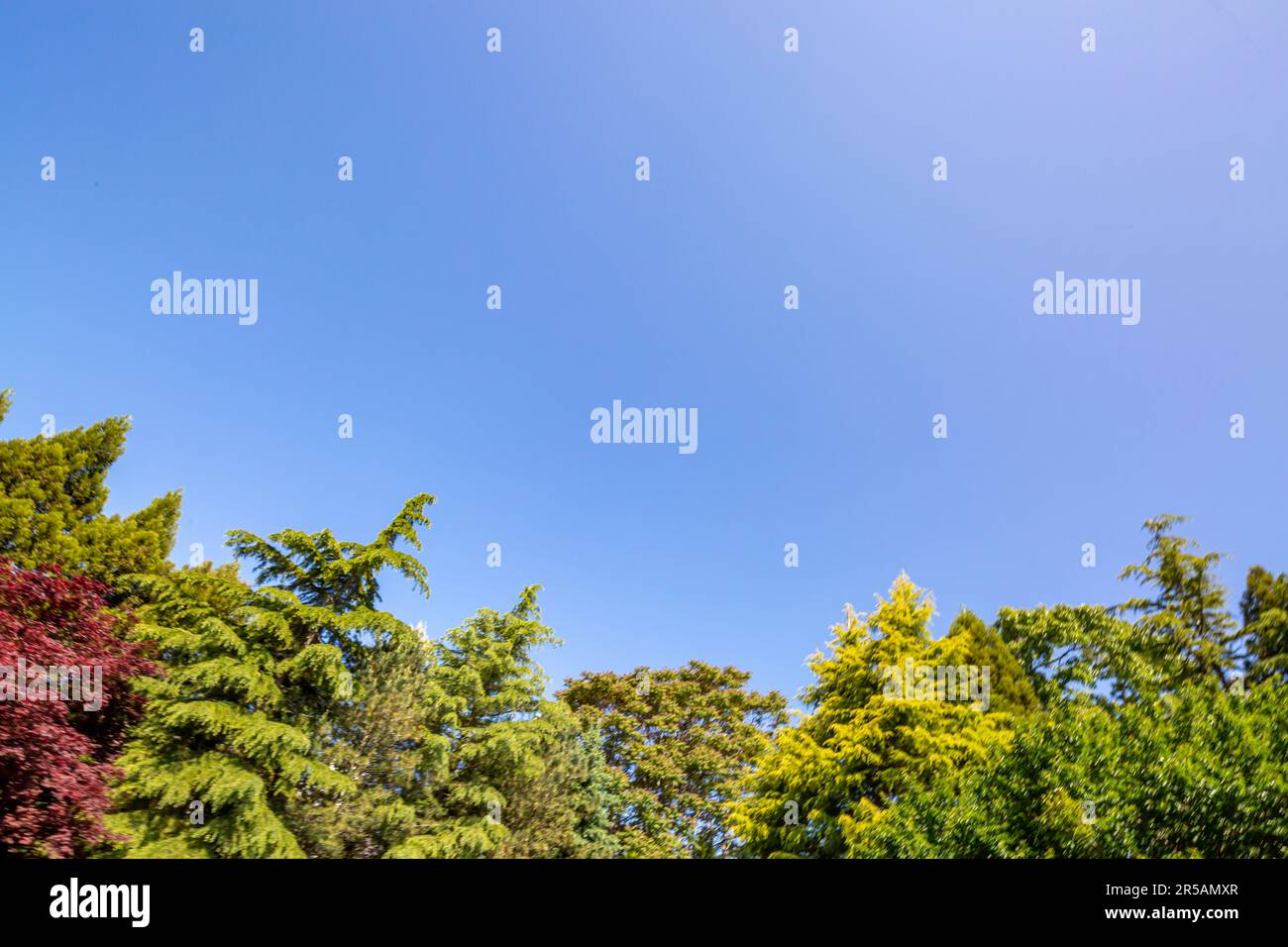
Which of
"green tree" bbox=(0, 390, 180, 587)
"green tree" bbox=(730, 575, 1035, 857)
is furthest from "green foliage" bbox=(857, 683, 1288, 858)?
"green tree" bbox=(0, 390, 180, 587)

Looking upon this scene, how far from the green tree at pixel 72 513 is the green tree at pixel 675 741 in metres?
18.6

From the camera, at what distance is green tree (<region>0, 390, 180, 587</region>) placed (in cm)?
2098

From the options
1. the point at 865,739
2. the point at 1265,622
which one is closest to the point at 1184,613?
the point at 1265,622

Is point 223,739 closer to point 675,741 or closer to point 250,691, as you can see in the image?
point 250,691

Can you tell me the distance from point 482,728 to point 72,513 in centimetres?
1488

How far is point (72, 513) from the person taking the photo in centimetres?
2255

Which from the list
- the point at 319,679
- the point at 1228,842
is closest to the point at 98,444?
the point at 319,679

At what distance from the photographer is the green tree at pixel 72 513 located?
826 inches

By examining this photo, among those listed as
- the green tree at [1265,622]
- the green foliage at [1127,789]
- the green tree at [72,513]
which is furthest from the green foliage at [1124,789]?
the green tree at [72,513]

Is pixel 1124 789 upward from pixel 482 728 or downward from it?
upward

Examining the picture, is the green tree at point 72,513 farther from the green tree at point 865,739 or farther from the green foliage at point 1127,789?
the green foliage at point 1127,789

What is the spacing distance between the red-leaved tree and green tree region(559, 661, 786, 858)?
19467mm
